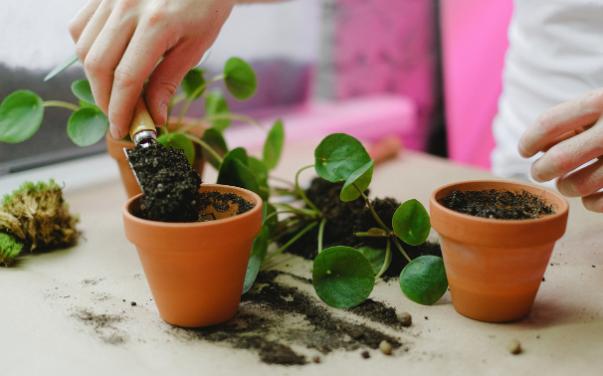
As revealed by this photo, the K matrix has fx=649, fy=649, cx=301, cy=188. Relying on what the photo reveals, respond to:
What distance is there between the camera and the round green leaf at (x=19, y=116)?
1024 millimetres

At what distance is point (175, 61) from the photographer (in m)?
0.94

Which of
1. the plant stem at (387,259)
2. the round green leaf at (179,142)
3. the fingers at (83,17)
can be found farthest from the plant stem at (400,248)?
the fingers at (83,17)

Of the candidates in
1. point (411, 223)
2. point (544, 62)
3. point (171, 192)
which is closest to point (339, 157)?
point (411, 223)

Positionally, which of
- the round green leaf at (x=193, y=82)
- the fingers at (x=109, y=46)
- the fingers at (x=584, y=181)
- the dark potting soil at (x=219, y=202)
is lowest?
the fingers at (x=584, y=181)

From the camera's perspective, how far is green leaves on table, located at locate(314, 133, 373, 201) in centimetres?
84

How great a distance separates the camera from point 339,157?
0.85 m

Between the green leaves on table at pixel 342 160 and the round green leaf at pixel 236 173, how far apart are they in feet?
0.36

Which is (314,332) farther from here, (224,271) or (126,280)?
(126,280)

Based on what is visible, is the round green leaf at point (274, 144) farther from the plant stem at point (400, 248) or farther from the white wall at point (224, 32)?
the white wall at point (224, 32)

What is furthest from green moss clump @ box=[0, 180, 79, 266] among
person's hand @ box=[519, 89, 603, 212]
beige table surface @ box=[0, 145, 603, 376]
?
person's hand @ box=[519, 89, 603, 212]

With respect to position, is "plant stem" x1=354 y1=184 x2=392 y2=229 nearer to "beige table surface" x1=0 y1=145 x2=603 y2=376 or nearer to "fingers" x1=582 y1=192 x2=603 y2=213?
"beige table surface" x1=0 y1=145 x2=603 y2=376

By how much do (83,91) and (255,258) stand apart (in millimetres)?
411

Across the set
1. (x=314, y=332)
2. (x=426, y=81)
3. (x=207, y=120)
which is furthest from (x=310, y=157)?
Result: (x=426, y=81)

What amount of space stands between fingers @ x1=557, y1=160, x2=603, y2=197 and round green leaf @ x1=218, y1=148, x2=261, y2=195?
418 mm
